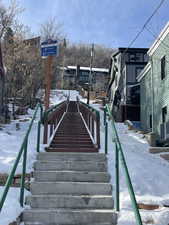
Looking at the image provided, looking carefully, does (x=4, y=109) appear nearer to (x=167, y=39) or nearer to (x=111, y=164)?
(x=167, y=39)

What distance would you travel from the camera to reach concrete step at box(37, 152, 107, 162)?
966cm

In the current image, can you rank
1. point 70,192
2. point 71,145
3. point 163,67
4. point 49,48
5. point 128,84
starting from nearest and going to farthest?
point 70,192 → point 71,145 → point 49,48 → point 163,67 → point 128,84

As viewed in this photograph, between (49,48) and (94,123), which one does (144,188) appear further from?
(49,48)

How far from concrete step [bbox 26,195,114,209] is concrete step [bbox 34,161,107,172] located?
1.53 meters

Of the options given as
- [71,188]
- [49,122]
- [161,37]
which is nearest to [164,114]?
[161,37]

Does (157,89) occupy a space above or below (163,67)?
below

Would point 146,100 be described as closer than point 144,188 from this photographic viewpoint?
No

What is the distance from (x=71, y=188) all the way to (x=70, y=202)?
56 cm

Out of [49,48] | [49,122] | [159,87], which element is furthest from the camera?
[159,87]

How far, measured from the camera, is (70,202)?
7.55 meters

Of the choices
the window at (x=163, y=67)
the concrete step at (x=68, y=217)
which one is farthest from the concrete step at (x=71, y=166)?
the window at (x=163, y=67)

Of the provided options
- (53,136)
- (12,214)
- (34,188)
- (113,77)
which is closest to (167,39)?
(53,136)

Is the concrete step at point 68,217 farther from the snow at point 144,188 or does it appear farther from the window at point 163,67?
the window at point 163,67

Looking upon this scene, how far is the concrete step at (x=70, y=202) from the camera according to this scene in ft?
24.6
